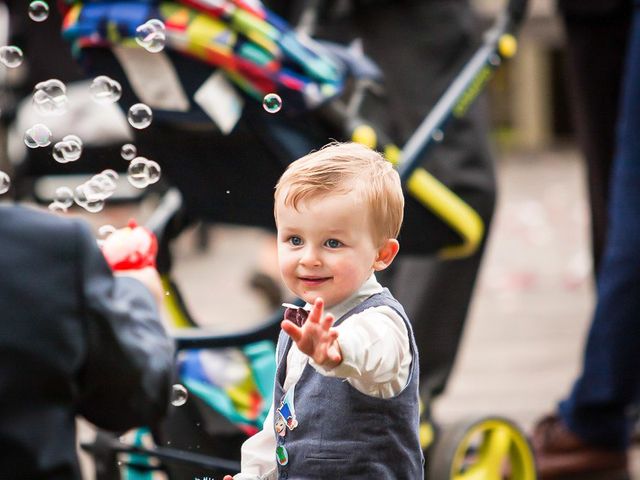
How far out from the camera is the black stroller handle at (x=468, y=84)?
2713mm

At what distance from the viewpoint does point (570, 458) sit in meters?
3.29

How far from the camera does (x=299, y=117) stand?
259 cm

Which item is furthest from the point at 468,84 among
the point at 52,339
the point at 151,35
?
the point at 52,339

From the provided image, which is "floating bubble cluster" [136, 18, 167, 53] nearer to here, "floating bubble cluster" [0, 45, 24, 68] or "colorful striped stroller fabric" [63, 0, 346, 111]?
"colorful striped stroller fabric" [63, 0, 346, 111]

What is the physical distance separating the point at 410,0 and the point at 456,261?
608 mm

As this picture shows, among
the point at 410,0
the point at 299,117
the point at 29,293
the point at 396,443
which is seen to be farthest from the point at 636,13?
the point at 29,293

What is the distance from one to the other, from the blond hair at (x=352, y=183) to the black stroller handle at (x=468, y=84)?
33.0 inches

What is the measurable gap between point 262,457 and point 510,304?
4235 millimetres

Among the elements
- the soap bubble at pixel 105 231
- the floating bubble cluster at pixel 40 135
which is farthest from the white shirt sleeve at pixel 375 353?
the floating bubble cluster at pixel 40 135

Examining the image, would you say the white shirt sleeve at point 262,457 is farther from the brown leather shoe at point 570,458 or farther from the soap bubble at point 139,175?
the brown leather shoe at point 570,458

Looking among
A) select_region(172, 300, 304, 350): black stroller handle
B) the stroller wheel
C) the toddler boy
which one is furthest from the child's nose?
the stroller wheel

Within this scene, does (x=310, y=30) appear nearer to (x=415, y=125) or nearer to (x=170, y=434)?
(x=415, y=125)

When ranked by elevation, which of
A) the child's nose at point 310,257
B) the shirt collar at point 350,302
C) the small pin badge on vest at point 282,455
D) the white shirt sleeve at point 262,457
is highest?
the child's nose at point 310,257

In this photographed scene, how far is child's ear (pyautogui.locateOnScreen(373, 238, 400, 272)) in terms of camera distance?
1.81 metres
